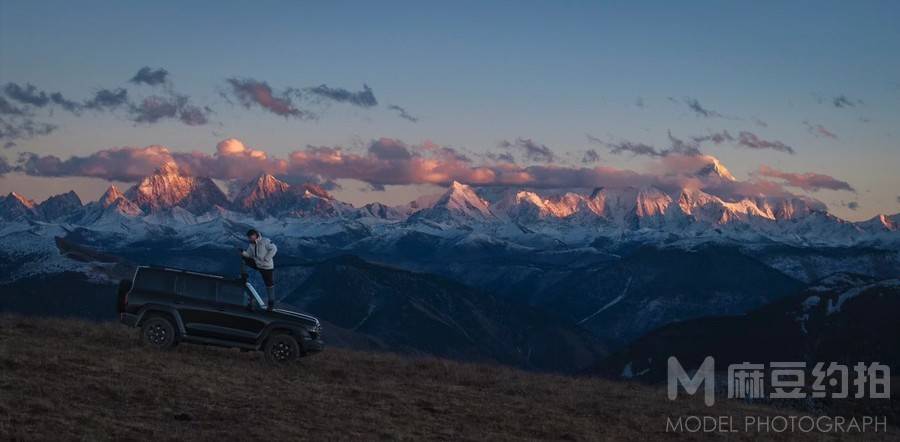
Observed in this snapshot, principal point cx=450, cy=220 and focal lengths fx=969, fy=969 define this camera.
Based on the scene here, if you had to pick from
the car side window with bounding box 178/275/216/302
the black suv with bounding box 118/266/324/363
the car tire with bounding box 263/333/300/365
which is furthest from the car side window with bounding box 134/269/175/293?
the car tire with bounding box 263/333/300/365

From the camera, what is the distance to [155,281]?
2922 centimetres

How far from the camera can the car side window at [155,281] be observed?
2909 centimetres

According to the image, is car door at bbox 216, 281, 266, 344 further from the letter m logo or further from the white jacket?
the letter m logo

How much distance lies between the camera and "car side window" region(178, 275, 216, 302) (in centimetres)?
2898

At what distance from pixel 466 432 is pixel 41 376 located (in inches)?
398

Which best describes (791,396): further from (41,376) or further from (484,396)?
(41,376)

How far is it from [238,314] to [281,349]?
1690mm

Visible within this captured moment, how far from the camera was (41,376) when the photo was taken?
75.1 feet

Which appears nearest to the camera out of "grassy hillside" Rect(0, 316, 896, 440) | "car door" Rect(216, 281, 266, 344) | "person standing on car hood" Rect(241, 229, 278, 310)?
"grassy hillside" Rect(0, 316, 896, 440)

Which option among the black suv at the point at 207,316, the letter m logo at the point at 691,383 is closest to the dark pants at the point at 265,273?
the black suv at the point at 207,316

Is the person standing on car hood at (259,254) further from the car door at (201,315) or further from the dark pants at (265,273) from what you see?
the car door at (201,315)

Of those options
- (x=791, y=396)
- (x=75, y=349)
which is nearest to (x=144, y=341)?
(x=75, y=349)

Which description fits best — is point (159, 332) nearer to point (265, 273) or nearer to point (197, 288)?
point (197, 288)

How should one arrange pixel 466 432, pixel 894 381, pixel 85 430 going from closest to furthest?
pixel 85 430 → pixel 466 432 → pixel 894 381
